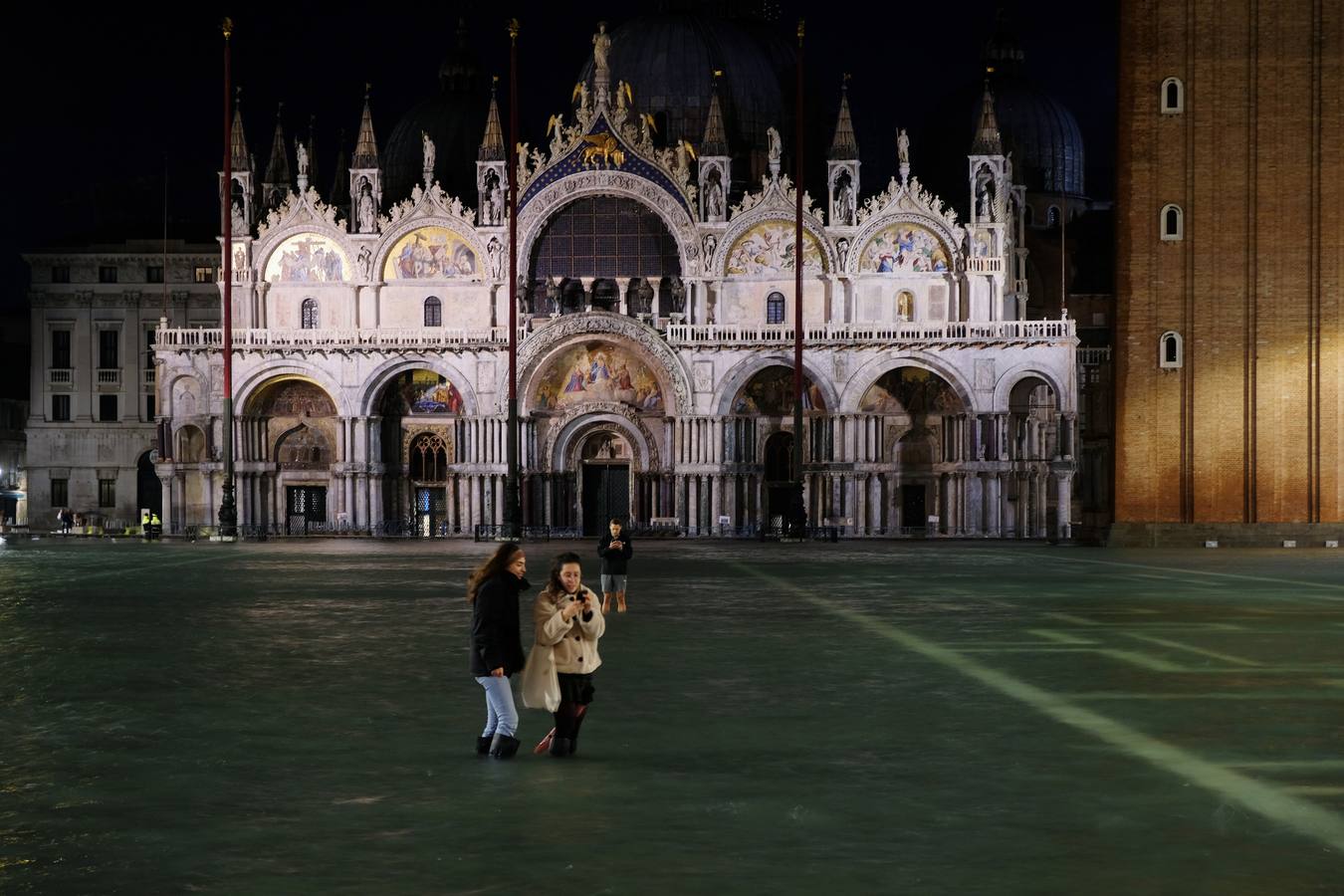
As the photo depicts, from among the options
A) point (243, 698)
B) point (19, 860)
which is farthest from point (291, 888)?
point (243, 698)

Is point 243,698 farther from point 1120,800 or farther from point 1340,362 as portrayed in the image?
point 1340,362

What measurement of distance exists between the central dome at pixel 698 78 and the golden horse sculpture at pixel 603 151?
7.19 metres

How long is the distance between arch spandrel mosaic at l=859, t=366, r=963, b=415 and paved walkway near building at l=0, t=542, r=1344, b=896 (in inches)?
1703

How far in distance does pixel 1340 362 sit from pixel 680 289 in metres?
27.5

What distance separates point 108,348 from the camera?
86.1m

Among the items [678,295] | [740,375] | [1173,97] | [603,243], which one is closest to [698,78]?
[603,243]

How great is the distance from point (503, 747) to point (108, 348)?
3051 inches

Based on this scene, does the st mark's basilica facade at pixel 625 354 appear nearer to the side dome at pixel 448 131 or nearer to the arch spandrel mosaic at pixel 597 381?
the arch spandrel mosaic at pixel 597 381

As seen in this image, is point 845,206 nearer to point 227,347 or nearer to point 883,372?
point 883,372

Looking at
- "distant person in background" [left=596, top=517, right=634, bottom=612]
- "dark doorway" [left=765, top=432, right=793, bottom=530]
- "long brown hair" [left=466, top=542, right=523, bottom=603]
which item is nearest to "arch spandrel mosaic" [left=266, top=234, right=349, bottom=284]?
"dark doorway" [left=765, top=432, right=793, bottom=530]

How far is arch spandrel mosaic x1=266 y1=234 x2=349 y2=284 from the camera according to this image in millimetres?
74312

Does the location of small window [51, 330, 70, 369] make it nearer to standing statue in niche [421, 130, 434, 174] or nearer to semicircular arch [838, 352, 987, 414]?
standing statue in niche [421, 130, 434, 174]

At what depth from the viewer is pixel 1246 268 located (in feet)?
179

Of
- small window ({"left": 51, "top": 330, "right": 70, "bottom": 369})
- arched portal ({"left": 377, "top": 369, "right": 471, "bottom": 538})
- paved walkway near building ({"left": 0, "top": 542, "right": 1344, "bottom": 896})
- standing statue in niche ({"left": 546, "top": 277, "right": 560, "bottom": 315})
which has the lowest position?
paved walkway near building ({"left": 0, "top": 542, "right": 1344, "bottom": 896})
